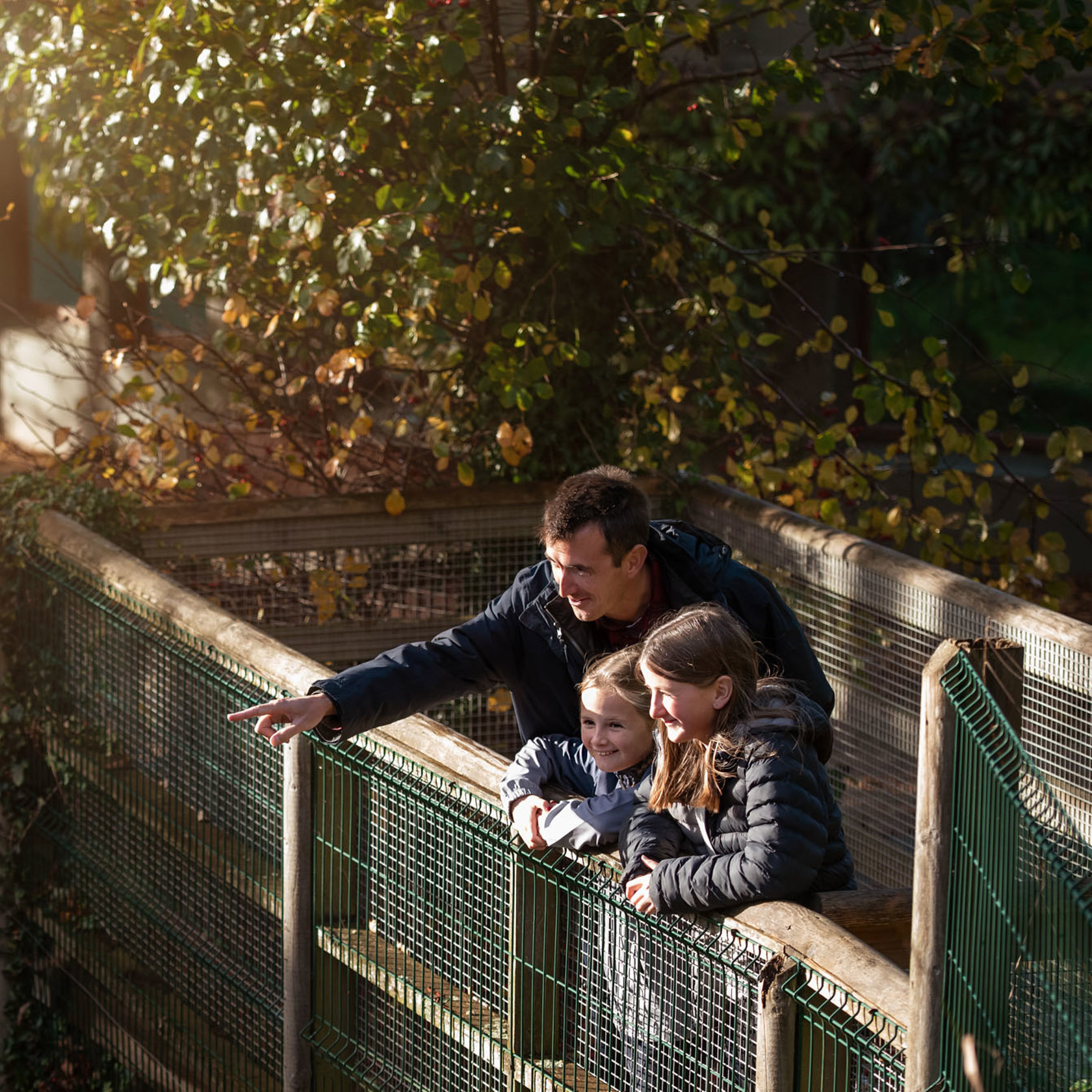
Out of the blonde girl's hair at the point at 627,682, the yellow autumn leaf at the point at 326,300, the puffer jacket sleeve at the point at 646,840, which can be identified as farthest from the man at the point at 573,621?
the yellow autumn leaf at the point at 326,300

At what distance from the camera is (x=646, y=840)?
2764 mm

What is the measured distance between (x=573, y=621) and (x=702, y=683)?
951 mm

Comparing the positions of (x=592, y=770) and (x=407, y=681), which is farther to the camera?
(x=407, y=681)

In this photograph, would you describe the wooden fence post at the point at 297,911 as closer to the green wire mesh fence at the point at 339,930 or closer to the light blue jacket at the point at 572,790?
the green wire mesh fence at the point at 339,930

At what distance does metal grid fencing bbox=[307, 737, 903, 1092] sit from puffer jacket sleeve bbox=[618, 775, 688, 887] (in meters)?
0.06

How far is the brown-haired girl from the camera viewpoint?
2533 mm

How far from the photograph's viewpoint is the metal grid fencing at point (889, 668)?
434 centimetres

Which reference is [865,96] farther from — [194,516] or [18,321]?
[18,321]

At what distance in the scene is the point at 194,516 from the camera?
241 inches

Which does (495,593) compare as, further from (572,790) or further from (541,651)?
(572,790)

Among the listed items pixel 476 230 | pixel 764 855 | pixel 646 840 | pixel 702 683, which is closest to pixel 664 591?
pixel 702 683

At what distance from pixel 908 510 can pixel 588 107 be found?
6.93ft

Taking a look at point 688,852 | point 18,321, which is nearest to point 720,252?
point 688,852

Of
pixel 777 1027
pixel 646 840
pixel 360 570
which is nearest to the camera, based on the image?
pixel 777 1027
